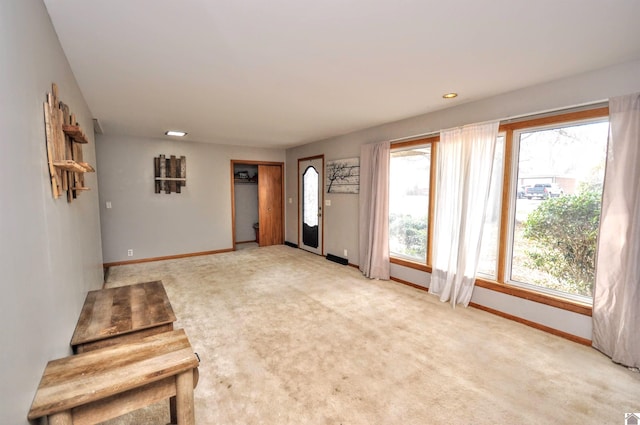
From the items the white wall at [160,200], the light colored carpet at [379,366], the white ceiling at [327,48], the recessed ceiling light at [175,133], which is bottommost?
the light colored carpet at [379,366]

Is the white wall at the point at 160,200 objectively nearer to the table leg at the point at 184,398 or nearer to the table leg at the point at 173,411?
the table leg at the point at 173,411

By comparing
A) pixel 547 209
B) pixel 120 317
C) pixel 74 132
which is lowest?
pixel 120 317

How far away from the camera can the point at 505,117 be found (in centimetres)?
300

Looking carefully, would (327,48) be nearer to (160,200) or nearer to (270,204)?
(160,200)

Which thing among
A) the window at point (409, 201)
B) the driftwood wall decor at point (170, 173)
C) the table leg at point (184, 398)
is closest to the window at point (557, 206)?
the window at point (409, 201)

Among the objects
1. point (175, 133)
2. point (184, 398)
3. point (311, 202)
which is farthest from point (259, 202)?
point (184, 398)

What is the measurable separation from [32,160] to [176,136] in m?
4.47

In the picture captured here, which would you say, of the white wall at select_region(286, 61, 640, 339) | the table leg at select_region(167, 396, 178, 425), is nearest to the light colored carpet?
the table leg at select_region(167, 396, 178, 425)

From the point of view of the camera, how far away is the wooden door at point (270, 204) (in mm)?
6934

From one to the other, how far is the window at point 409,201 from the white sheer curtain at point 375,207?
0.20m

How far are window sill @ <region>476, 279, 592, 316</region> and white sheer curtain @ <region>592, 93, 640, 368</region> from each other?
13 centimetres

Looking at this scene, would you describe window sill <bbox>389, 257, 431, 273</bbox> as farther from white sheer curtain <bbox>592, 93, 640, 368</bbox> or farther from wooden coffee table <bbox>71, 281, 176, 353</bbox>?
wooden coffee table <bbox>71, 281, 176, 353</bbox>

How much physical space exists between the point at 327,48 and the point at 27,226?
76.5 inches

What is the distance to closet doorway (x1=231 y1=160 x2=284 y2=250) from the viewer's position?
22.8ft
